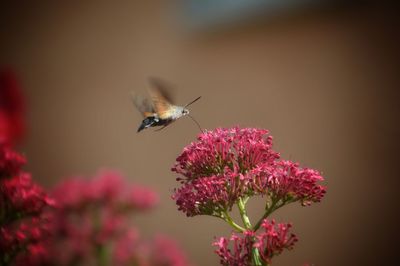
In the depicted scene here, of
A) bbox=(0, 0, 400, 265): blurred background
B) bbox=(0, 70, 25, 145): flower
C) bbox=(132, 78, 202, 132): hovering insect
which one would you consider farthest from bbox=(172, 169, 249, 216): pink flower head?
bbox=(0, 70, 25, 145): flower

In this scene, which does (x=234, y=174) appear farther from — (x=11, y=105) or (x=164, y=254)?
(x=11, y=105)

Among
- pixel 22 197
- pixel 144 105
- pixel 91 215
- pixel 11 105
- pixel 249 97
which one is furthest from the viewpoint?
pixel 11 105

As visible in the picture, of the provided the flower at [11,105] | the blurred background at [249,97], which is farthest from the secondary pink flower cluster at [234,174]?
the flower at [11,105]

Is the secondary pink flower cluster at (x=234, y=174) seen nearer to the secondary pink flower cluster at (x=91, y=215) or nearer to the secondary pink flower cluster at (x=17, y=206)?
the secondary pink flower cluster at (x=17, y=206)

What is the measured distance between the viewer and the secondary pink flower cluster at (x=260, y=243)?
66cm

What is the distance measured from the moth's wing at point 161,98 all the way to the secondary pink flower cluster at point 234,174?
164 mm

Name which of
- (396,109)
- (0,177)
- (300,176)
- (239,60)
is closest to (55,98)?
(239,60)

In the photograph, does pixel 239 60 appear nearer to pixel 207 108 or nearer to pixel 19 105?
pixel 207 108

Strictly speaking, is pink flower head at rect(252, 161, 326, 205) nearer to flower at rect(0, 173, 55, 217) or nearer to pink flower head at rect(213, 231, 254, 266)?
pink flower head at rect(213, 231, 254, 266)

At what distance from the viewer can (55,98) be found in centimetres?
324

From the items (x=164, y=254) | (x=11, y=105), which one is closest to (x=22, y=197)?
(x=164, y=254)

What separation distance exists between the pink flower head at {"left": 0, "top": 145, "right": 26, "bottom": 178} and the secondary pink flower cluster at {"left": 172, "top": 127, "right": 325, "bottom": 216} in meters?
0.31

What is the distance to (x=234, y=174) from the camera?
669mm

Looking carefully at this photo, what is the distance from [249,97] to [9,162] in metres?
1.65
